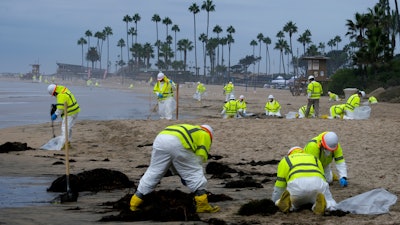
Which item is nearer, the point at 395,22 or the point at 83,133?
the point at 83,133

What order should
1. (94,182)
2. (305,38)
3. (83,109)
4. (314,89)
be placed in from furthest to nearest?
1. (305,38)
2. (83,109)
3. (314,89)
4. (94,182)

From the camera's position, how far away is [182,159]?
A: 8.37 meters

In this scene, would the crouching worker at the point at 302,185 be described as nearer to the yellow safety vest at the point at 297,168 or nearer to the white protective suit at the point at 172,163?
the yellow safety vest at the point at 297,168

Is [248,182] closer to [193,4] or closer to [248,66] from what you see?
[193,4]

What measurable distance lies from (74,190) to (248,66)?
170m

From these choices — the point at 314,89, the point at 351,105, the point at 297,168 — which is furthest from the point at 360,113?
the point at 297,168

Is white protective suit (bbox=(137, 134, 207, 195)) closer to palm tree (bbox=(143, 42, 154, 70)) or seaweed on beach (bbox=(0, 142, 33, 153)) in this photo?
seaweed on beach (bbox=(0, 142, 33, 153))

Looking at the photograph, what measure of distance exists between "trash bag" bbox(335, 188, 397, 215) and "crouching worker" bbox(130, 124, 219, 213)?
5.62 feet

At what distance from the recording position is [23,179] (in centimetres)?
1200

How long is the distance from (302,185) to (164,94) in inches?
604

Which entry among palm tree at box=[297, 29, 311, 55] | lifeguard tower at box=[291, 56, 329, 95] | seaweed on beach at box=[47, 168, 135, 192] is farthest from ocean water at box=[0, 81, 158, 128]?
palm tree at box=[297, 29, 311, 55]

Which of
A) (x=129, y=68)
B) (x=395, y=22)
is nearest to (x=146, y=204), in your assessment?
(x=395, y=22)

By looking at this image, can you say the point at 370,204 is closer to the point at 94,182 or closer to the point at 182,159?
the point at 182,159

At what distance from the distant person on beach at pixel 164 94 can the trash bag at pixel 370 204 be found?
1500 centimetres
